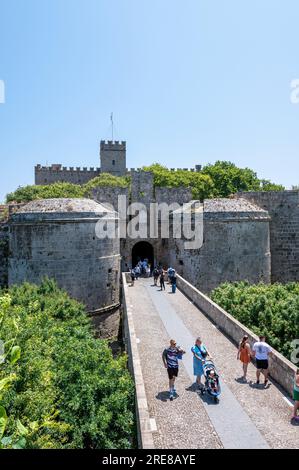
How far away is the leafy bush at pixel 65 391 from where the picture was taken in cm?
679

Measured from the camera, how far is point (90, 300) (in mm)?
19016

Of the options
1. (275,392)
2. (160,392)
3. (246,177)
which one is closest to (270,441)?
(275,392)

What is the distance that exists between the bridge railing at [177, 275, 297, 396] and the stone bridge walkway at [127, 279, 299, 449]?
0.24 m

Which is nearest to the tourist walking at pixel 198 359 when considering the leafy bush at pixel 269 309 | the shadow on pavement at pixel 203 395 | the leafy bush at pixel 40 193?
the shadow on pavement at pixel 203 395

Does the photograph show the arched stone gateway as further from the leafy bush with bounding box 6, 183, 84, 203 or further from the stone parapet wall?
the leafy bush with bounding box 6, 183, 84, 203

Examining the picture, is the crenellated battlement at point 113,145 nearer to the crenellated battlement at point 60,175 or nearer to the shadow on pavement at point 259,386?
the crenellated battlement at point 60,175

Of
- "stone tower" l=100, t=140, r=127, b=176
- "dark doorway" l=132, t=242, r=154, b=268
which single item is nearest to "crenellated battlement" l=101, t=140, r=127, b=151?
"stone tower" l=100, t=140, r=127, b=176

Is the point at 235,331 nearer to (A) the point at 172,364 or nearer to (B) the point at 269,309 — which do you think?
(B) the point at 269,309

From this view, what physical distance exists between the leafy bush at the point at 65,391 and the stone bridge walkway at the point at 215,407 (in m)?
0.83

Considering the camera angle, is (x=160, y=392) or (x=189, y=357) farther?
(x=189, y=357)

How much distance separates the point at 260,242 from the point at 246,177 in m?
27.9

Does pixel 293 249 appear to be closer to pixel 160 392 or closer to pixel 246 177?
pixel 160 392

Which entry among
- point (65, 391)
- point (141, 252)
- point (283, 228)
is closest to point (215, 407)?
point (65, 391)
